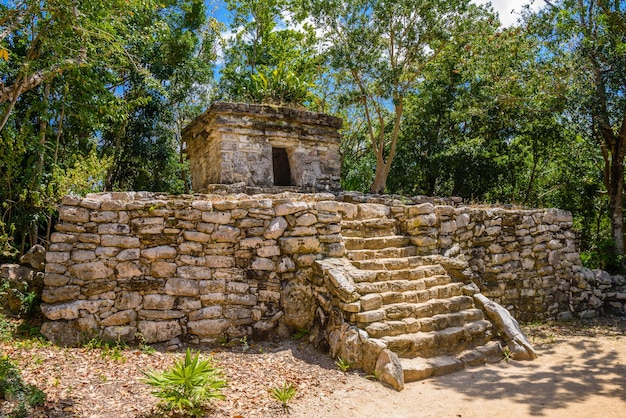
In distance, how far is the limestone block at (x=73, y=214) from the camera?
4957mm

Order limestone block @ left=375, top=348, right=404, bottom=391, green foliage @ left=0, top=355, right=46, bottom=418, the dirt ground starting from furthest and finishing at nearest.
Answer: limestone block @ left=375, top=348, right=404, bottom=391
the dirt ground
green foliage @ left=0, top=355, right=46, bottom=418

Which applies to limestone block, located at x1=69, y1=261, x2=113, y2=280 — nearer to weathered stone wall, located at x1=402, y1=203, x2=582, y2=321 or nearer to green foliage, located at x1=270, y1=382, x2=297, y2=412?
green foliage, located at x1=270, y1=382, x2=297, y2=412

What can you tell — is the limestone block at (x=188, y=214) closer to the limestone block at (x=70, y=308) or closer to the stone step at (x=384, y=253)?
the limestone block at (x=70, y=308)

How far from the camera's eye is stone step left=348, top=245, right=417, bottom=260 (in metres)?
5.93

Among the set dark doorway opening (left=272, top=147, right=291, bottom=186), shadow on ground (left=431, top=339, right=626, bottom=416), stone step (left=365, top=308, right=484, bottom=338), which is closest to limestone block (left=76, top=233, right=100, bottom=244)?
stone step (left=365, top=308, right=484, bottom=338)

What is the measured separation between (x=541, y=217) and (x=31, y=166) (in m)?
9.45

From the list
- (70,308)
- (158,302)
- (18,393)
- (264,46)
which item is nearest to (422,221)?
(158,302)

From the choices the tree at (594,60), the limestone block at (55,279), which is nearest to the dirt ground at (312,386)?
the limestone block at (55,279)

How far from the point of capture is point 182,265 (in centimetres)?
528

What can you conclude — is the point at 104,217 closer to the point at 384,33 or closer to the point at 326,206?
the point at 326,206

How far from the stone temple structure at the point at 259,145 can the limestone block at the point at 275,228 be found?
3149 mm

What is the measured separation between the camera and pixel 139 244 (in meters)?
5.19

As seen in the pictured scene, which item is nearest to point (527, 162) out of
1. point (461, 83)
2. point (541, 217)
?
point (461, 83)

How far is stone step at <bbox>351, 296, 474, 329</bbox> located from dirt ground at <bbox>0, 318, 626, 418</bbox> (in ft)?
2.19
